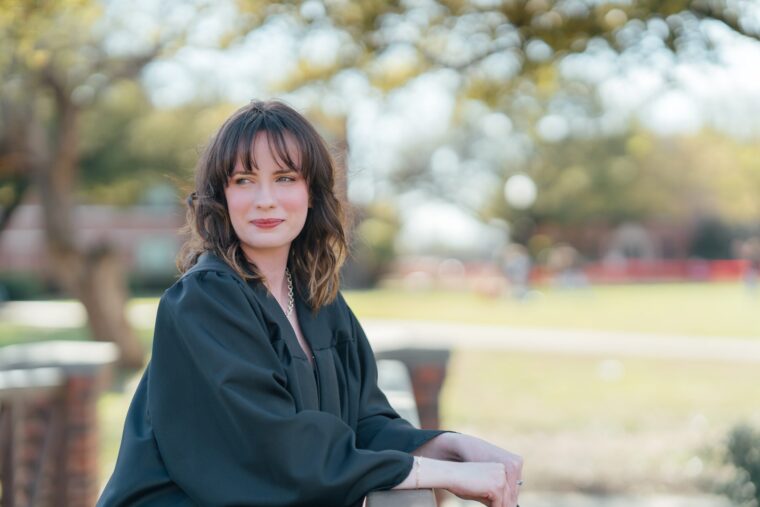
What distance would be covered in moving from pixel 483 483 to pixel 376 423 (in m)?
0.40

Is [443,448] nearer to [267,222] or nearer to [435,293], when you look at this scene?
[267,222]

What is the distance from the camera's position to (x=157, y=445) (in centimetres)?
195

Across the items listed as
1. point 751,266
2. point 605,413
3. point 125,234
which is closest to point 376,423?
point 605,413

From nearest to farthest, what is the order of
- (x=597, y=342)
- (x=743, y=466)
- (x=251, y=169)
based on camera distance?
(x=251, y=169) < (x=743, y=466) < (x=597, y=342)

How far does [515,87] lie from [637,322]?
14.6 m

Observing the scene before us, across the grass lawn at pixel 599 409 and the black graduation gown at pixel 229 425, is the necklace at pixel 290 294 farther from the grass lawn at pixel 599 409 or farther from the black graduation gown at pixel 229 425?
the grass lawn at pixel 599 409

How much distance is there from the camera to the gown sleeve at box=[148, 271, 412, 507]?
1855 millimetres

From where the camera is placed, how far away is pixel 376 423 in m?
2.33

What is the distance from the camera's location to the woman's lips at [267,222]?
84.1 inches

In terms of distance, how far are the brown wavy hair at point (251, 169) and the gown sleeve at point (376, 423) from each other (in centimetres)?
17

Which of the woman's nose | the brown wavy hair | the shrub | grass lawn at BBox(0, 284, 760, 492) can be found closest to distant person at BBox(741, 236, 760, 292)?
grass lawn at BBox(0, 284, 760, 492)

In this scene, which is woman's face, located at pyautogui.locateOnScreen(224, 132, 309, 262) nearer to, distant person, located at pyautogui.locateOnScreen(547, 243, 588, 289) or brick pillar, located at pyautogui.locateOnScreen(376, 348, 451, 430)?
brick pillar, located at pyautogui.locateOnScreen(376, 348, 451, 430)

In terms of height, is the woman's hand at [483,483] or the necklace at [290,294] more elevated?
the necklace at [290,294]

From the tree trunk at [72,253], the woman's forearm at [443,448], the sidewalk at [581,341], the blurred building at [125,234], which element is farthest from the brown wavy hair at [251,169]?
the blurred building at [125,234]
